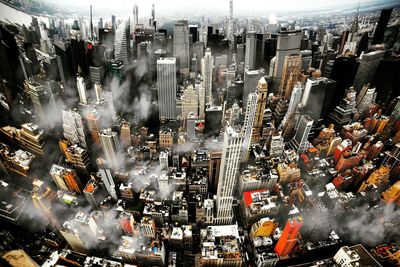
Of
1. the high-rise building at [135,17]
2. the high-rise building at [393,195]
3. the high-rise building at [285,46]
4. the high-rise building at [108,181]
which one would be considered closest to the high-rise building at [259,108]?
the high-rise building at [285,46]

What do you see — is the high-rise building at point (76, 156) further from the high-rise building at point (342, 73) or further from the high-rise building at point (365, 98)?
the high-rise building at point (365, 98)

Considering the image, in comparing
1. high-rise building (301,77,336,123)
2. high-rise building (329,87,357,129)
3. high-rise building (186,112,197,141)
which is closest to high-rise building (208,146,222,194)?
high-rise building (186,112,197,141)

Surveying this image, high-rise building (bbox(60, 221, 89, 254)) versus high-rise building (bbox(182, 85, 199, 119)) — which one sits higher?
high-rise building (bbox(182, 85, 199, 119))

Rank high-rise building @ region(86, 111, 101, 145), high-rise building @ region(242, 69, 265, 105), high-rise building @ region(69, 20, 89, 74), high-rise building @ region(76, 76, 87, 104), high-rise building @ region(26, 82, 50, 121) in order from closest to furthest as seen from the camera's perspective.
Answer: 1. high-rise building @ region(26, 82, 50, 121)
2. high-rise building @ region(86, 111, 101, 145)
3. high-rise building @ region(76, 76, 87, 104)
4. high-rise building @ region(69, 20, 89, 74)
5. high-rise building @ region(242, 69, 265, 105)

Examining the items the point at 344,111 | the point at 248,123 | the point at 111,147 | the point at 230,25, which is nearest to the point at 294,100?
the point at 344,111

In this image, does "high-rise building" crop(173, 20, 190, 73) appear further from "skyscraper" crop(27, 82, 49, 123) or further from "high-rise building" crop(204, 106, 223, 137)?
"skyscraper" crop(27, 82, 49, 123)

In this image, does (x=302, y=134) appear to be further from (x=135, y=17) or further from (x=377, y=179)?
(x=135, y=17)
